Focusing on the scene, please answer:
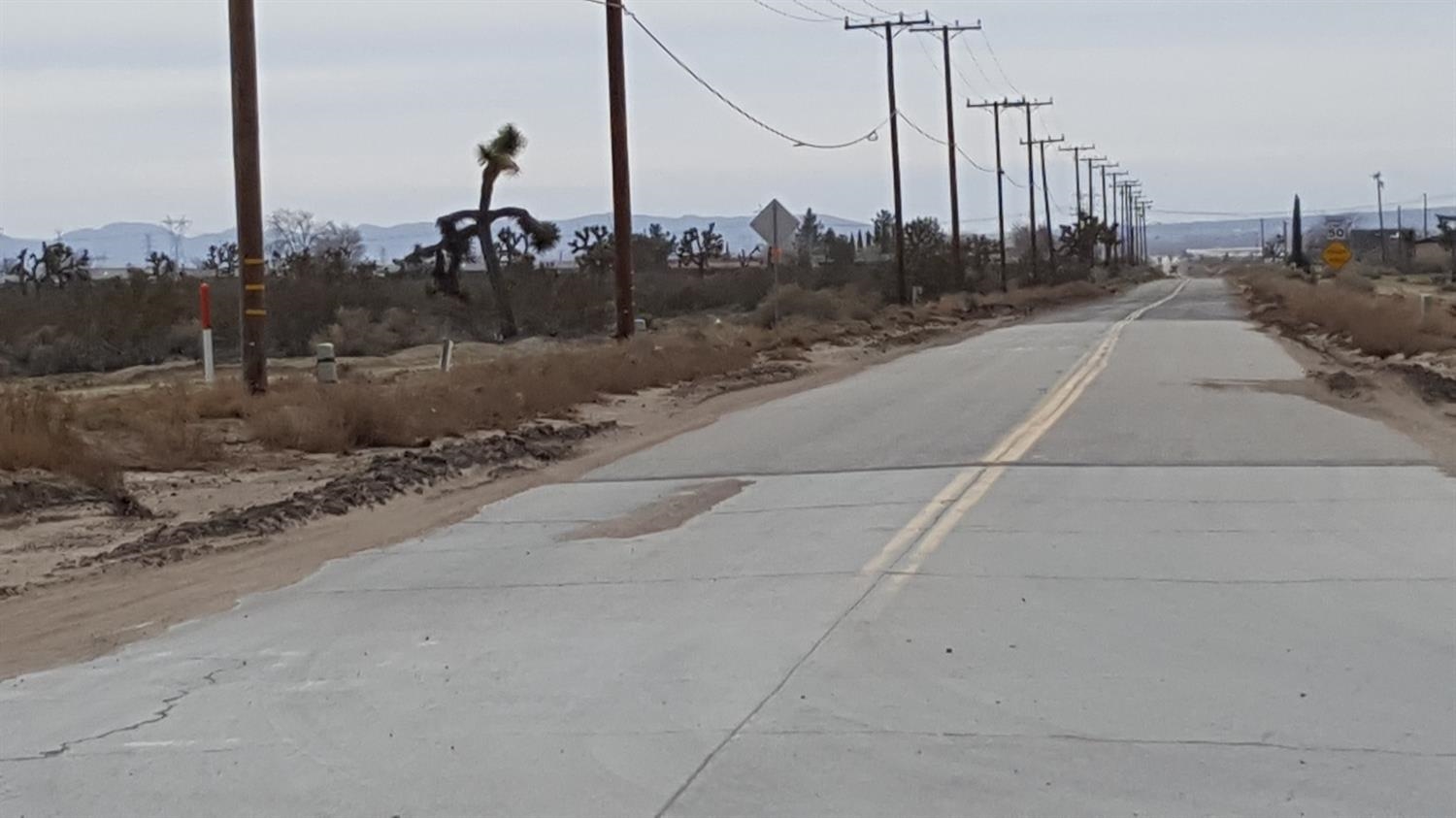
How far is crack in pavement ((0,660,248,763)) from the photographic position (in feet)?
24.8

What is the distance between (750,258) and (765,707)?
11672 centimetres

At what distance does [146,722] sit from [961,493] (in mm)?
8063

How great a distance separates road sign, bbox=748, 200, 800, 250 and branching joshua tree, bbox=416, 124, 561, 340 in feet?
53.4

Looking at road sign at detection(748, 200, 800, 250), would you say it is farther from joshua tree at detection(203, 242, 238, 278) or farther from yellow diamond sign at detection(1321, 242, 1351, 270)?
joshua tree at detection(203, 242, 238, 278)

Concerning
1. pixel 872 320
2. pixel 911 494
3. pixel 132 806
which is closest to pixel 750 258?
pixel 872 320

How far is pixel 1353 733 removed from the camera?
24.2 feet

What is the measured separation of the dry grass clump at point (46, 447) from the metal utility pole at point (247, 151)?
501 centimetres

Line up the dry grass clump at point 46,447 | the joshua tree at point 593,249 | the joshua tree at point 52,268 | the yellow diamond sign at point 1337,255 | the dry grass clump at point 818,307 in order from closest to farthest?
the dry grass clump at point 46,447, the yellow diamond sign at point 1337,255, the dry grass clump at point 818,307, the joshua tree at point 52,268, the joshua tree at point 593,249

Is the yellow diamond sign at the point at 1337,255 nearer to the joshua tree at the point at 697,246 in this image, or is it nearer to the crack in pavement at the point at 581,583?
the crack in pavement at the point at 581,583

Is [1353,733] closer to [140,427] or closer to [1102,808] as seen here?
[1102,808]

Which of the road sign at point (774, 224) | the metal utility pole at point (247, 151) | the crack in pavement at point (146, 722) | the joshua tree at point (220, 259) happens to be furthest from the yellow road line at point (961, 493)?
the joshua tree at point (220, 259)

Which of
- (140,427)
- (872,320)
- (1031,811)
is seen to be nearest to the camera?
(1031,811)

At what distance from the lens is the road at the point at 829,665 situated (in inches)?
267

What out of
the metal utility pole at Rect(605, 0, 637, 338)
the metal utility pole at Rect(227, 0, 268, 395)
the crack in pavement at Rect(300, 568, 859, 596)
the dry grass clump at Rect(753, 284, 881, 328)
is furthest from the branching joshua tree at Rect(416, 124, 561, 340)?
the crack in pavement at Rect(300, 568, 859, 596)
